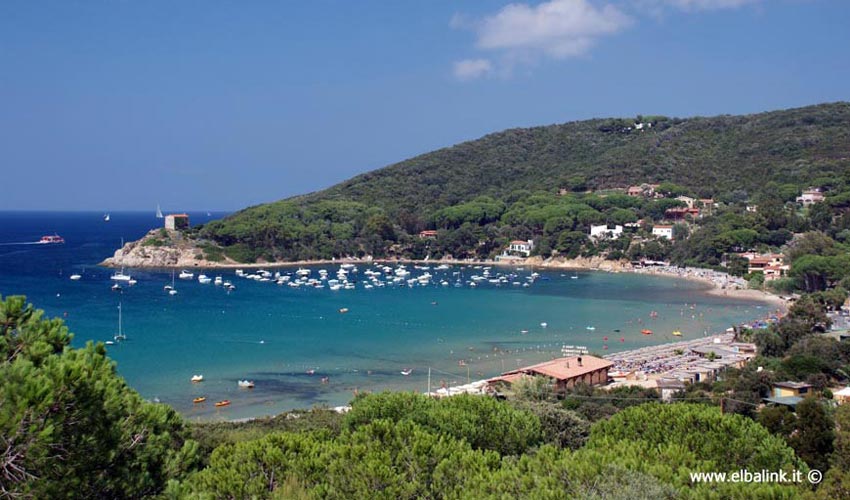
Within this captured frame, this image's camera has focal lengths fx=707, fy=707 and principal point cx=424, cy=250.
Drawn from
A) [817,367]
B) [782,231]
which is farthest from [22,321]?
[782,231]

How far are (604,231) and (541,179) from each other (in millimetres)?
23009

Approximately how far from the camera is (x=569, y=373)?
1991cm

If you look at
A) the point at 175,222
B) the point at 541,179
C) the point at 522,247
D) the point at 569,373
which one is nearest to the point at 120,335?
the point at 569,373

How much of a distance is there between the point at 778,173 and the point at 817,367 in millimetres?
52433

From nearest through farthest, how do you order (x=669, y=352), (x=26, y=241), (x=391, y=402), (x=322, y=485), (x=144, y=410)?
(x=144, y=410), (x=322, y=485), (x=391, y=402), (x=669, y=352), (x=26, y=241)

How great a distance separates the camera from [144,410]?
5.86 meters

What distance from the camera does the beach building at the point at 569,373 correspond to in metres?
19.3

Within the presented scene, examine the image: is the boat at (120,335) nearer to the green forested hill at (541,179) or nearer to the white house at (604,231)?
the green forested hill at (541,179)

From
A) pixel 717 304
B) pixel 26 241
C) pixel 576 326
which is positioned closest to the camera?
pixel 576 326

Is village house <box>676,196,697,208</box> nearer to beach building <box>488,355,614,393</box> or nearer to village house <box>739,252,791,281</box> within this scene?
village house <box>739,252,791,281</box>

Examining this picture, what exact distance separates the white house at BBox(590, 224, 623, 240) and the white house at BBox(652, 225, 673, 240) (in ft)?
8.82

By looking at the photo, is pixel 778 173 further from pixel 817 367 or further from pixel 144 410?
pixel 144 410

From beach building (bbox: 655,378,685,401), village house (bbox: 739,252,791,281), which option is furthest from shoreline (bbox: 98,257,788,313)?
beach building (bbox: 655,378,685,401)

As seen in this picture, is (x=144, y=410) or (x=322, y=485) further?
(x=322, y=485)
